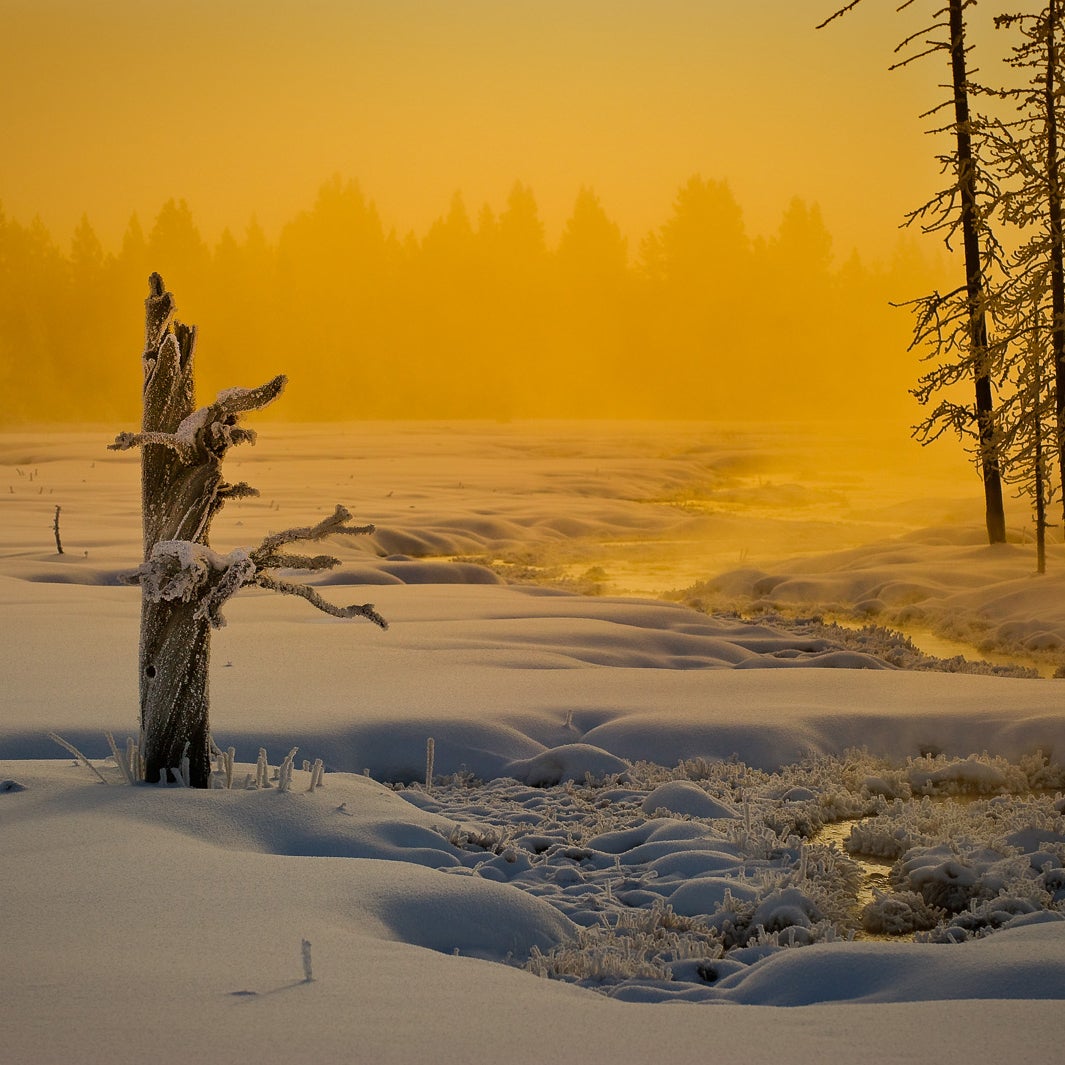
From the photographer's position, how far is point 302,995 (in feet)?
10.5

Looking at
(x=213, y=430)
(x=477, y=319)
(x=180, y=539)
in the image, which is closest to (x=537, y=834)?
(x=180, y=539)

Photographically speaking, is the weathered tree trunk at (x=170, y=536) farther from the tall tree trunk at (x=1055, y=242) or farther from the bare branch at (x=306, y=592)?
the tall tree trunk at (x=1055, y=242)

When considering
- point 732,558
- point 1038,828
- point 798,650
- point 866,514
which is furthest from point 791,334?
point 1038,828

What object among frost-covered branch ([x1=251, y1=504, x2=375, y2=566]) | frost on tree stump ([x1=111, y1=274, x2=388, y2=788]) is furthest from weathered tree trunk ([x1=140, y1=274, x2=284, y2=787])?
frost-covered branch ([x1=251, y1=504, x2=375, y2=566])

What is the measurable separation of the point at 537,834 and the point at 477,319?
68927 mm

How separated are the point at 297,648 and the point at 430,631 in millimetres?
1248

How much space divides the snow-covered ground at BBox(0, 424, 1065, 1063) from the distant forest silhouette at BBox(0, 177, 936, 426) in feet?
186

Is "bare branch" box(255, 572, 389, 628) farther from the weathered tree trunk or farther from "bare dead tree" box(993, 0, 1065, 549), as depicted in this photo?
"bare dead tree" box(993, 0, 1065, 549)

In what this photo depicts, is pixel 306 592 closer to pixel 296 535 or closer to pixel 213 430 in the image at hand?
pixel 296 535

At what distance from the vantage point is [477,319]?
72875mm

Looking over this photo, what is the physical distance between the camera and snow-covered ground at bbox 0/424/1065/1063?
10.3ft

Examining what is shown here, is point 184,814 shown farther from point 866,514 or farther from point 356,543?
point 866,514

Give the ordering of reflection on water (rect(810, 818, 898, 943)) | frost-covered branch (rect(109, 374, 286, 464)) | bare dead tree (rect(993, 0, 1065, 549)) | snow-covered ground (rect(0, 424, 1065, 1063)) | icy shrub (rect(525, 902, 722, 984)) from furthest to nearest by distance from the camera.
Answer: bare dead tree (rect(993, 0, 1065, 549)), frost-covered branch (rect(109, 374, 286, 464)), reflection on water (rect(810, 818, 898, 943)), icy shrub (rect(525, 902, 722, 984)), snow-covered ground (rect(0, 424, 1065, 1063))

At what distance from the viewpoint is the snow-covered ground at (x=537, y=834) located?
3.14 meters
